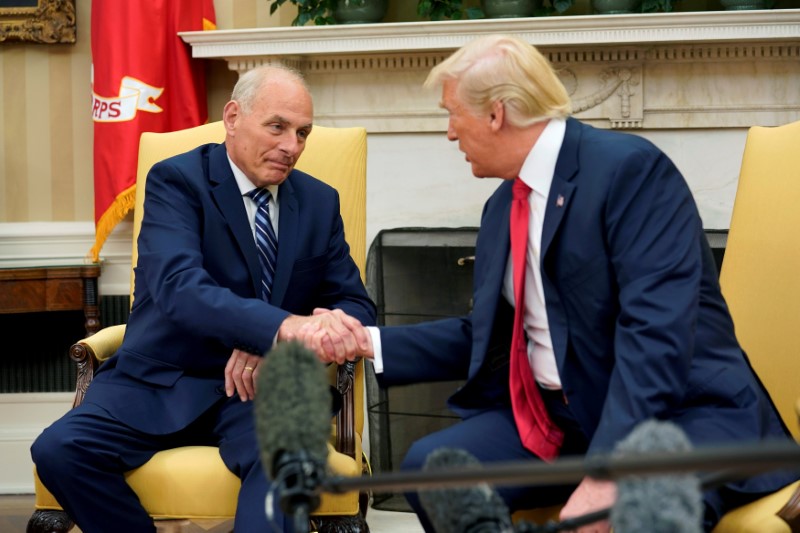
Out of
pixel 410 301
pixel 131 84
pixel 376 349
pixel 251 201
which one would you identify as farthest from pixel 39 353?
pixel 376 349

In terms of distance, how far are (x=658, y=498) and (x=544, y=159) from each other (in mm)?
1365

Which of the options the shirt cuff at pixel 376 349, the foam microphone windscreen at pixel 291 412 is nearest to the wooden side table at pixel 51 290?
the shirt cuff at pixel 376 349

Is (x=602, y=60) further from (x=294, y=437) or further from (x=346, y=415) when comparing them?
(x=294, y=437)

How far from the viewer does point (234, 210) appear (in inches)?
104

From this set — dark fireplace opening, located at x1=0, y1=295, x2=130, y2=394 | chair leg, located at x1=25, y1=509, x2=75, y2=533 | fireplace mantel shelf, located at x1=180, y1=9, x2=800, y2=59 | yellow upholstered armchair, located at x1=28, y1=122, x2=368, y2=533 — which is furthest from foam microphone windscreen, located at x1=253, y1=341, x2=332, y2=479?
dark fireplace opening, located at x1=0, y1=295, x2=130, y2=394

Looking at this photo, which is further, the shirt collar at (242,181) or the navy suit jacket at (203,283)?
the shirt collar at (242,181)

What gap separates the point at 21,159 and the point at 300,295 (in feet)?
7.07

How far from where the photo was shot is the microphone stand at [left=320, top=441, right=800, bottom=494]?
2.01 feet

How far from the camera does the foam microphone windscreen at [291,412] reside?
86cm

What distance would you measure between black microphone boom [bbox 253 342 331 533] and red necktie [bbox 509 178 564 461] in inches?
46.4

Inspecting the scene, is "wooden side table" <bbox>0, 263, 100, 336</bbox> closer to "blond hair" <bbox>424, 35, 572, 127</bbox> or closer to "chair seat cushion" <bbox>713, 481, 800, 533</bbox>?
"blond hair" <bbox>424, 35, 572, 127</bbox>

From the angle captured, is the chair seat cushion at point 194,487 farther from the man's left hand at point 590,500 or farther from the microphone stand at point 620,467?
the microphone stand at point 620,467

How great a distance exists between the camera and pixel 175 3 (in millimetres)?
4051

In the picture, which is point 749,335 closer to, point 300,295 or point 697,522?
point 300,295
